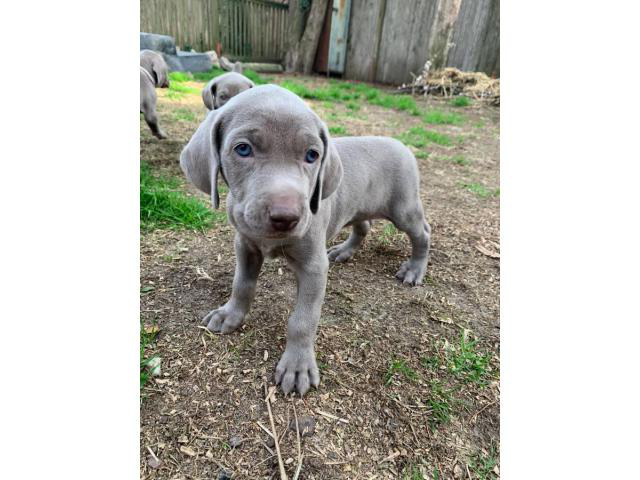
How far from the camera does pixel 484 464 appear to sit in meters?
2.36

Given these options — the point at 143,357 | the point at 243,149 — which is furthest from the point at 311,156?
the point at 143,357

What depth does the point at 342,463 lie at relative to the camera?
224cm

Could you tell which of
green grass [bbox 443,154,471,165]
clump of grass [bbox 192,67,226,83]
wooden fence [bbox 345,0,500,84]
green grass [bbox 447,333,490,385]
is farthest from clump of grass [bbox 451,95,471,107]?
green grass [bbox 447,333,490,385]

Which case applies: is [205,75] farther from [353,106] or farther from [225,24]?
[353,106]

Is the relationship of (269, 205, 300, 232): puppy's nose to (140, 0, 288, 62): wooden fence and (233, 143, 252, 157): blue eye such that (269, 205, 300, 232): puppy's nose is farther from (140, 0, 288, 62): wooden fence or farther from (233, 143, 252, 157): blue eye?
(140, 0, 288, 62): wooden fence

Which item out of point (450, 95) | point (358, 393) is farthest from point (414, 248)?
point (450, 95)

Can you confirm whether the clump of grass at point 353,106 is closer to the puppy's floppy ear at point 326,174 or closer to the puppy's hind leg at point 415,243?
the puppy's hind leg at point 415,243

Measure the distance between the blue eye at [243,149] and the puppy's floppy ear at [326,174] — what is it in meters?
0.44

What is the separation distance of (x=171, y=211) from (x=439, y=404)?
336cm

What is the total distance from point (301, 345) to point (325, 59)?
1756cm

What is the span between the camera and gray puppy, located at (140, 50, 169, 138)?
618 cm

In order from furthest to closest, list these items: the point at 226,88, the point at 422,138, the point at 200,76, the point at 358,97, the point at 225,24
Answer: the point at 225,24
the point at 200,76
the point at 358,97
the point at 422,138
the point at 226,88

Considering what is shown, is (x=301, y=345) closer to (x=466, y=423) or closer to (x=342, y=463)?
(x=342, y=463)

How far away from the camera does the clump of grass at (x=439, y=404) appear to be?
2.56 meters
